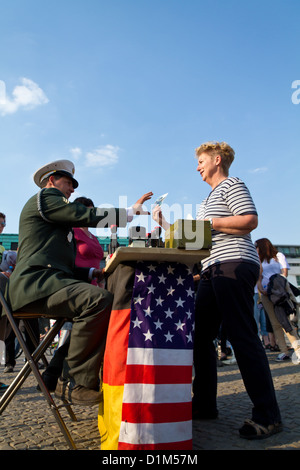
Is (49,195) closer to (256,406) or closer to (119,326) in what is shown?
(119,326)

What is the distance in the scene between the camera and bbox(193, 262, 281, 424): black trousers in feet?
Result: 8.25

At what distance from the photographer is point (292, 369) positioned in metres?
5.64

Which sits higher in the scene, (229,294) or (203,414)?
(229,294)

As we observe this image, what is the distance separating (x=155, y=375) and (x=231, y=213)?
1.42 meters

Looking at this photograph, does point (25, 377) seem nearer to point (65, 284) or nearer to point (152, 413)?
point (65, 284)

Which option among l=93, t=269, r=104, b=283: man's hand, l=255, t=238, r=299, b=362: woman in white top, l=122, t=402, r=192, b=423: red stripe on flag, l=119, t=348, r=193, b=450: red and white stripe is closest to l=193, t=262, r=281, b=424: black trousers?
l=119, t=348, r=193, b=450: red and white stripe

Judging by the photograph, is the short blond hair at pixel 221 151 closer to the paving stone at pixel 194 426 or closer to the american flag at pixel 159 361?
the american flag at pixel 159 361

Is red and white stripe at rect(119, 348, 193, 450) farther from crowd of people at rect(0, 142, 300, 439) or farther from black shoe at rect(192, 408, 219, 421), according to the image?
Answer: black shoe at rect(192, 408, 219, 421)

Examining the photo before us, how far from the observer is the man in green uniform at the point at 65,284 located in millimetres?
2197

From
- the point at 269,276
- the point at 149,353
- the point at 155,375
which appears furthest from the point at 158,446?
the point at 269,276

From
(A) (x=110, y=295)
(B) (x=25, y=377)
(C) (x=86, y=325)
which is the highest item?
(A) (x=110, y=295)

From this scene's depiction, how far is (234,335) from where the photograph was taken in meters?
2.60
